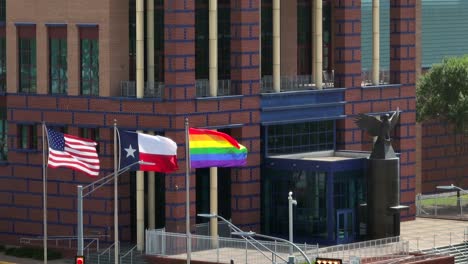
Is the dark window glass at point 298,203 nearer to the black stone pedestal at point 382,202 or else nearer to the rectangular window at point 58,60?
the black stone pedestal at point 382,202

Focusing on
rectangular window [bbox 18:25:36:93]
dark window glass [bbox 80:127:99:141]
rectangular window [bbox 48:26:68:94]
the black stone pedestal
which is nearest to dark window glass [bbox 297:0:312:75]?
the black stone pedestal

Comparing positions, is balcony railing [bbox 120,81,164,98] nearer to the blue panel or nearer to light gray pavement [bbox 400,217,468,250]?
the blue panel

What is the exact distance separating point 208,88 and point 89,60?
7.90 m

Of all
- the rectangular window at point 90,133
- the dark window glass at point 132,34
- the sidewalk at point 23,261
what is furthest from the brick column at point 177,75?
the sidewalk at point 23,261

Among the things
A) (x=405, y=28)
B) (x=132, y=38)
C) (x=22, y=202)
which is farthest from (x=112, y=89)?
(x=405, y=28)

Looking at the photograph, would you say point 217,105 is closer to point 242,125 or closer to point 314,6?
point 242,125

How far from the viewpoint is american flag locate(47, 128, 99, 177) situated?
103 metres

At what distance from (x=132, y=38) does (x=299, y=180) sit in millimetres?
14127

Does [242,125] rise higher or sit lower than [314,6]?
lower

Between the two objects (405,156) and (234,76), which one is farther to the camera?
(405,156)

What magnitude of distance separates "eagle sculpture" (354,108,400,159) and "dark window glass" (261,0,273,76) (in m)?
7.57

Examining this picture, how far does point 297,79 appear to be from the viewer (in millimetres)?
126188

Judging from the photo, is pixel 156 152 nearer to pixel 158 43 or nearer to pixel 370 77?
pixel 158 43

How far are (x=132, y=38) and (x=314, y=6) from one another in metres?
14.0
